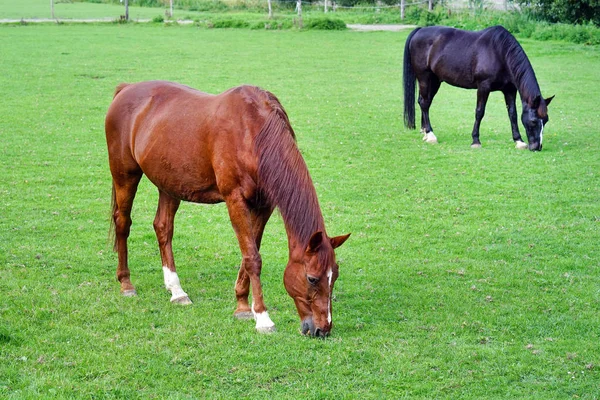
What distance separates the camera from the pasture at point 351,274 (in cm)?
530

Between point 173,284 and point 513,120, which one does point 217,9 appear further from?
point 173,284

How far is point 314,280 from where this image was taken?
18.6ft

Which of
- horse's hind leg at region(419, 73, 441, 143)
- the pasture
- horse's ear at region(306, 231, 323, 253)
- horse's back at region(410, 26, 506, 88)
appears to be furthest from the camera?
horse's hind leg at region(419, 73, 441, 143)

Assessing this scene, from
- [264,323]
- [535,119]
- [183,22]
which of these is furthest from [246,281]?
[183,22]

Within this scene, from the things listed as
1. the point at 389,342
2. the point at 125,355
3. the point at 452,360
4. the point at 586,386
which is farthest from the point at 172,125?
the point at 586,386

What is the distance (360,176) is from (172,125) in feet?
17.7

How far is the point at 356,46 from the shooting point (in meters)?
29.1

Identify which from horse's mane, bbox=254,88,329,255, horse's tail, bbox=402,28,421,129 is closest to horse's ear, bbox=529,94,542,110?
horse's tail, bbox=402,28,421,129

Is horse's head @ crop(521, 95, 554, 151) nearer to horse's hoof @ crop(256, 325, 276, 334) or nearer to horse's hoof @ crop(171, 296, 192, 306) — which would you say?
horse's hoof @ crop(171, 296, 192, 306)

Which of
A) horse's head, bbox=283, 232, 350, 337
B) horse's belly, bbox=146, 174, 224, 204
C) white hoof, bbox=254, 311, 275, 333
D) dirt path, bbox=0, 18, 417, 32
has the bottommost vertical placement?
white hoof, bbox=254, 311, 275, 333

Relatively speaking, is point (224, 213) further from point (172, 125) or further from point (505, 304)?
point (505, 304)

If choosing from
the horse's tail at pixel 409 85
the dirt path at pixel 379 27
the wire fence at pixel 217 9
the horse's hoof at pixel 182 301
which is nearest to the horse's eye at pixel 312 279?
the horse's hoof at pixel 182 301

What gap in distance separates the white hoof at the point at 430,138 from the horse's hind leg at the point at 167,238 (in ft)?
26.2

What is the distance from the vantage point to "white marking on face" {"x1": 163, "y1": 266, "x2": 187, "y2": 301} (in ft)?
22.2
